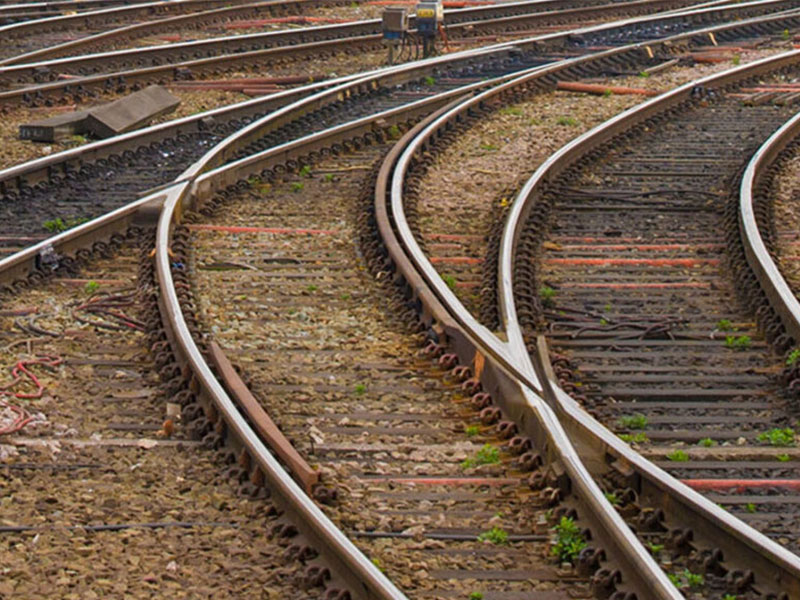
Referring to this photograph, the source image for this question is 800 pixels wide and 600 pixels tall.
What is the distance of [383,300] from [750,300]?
2492mm

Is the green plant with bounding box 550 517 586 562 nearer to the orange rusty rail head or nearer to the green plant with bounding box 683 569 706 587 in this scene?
the green plant with bounding box 683 569 706 587

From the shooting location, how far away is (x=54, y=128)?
655 inches

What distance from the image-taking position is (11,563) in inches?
289

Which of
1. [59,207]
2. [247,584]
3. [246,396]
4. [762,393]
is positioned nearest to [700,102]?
[59,207]

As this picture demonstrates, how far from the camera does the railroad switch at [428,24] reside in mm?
22078

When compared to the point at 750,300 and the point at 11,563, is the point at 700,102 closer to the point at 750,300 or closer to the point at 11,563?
the point at 750,300

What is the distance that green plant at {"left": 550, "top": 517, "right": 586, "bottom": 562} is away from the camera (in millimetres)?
7496

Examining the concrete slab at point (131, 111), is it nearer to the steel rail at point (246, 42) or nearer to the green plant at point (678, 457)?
the steel rail at point (246, 42)

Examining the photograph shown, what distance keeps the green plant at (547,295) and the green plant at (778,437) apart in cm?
268

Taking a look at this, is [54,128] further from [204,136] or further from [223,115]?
[223,115]

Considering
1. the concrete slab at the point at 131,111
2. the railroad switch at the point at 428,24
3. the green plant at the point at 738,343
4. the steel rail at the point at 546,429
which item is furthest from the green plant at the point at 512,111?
the green plant at the point at 738,343

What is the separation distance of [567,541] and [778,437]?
73.2 inches

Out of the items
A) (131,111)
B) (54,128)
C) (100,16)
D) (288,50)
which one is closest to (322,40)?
(288,50)

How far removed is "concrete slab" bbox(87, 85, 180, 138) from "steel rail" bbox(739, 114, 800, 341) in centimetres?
624
